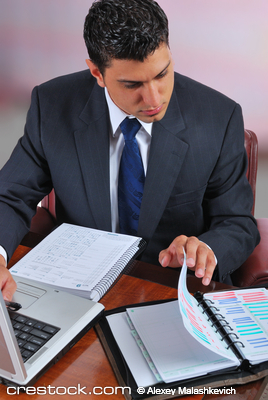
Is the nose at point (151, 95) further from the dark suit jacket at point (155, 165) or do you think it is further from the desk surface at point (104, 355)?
the desk surface at point (104, 355)

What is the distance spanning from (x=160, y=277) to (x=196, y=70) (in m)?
1.80

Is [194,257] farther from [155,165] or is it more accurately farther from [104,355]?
[155,165]

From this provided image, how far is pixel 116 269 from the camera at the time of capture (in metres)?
1.12

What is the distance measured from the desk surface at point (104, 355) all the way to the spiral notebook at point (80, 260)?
44 millimetres

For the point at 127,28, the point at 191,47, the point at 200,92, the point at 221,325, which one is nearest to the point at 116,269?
the point at 221,325

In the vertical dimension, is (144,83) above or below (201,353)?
above

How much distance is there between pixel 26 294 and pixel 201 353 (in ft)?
1.49

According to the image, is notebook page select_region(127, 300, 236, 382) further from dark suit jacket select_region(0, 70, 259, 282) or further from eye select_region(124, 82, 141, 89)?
eye select_region(124, 82, 141, 89)

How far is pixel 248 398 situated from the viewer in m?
0.79

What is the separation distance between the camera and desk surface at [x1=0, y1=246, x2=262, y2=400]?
0.81 m

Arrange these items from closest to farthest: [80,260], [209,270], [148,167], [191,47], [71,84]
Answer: [209,270], [80,260], [148,167], [71,84], [191,47]

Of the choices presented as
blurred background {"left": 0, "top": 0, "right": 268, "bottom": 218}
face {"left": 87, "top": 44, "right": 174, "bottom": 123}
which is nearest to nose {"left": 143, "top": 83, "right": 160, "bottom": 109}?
face {"left": 87, "top": 44, "right": 174, "bottom": 123}

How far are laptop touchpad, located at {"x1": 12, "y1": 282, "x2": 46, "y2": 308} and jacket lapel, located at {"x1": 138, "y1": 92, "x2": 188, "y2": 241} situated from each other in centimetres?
52

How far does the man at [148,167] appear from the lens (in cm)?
143
